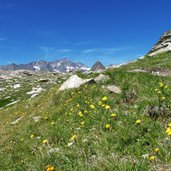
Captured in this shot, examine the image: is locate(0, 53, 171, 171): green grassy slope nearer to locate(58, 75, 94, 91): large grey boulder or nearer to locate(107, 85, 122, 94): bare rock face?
locate(107, 85, 122, 94): bare rock face

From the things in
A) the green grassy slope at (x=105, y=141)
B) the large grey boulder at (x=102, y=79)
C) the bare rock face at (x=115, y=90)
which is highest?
the large grey boulder at (x=102, y=79)

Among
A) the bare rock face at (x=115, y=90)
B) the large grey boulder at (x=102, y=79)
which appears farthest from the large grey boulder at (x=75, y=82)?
the bare rock face at (x=115, y=90)

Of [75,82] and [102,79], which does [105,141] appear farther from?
[75,82]

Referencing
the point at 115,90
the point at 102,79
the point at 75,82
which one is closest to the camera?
the point at 115,90

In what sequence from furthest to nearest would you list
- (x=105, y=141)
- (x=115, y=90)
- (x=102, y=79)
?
(x=102, y=79) < (x=115, y=90) < (x=105, y=141)

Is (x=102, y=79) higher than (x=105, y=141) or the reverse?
higher

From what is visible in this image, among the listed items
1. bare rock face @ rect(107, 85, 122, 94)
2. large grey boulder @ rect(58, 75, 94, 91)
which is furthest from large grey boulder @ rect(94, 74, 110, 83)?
bare rock face @ rect(107, 85, 122, 94)

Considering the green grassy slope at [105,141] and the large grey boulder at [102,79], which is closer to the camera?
the green grassy slope at [105,141]

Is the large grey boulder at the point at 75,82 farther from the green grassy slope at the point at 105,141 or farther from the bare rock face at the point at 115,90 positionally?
the green grassy slope at the point at 105,141

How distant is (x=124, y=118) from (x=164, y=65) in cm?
1454

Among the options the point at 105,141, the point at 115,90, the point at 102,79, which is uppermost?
the point at 102,79

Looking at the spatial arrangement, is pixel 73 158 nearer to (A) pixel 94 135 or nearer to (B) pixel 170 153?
(A) pixel 94 135

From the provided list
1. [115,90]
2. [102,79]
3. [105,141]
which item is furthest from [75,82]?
[105,141]

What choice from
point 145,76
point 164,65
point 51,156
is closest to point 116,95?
point 145,76
